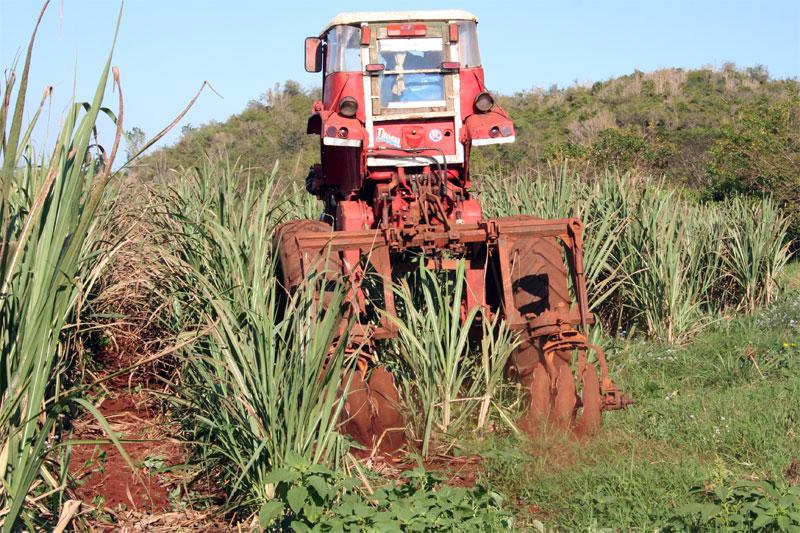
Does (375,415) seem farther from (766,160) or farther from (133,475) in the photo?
(766,160)

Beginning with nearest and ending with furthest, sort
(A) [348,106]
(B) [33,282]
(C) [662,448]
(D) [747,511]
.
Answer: (B) [33,282]
(D) [747,511]
(C) [662,448]
(A) [348,106]

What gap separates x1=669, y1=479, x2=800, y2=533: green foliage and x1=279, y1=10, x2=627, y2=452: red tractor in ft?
3.41

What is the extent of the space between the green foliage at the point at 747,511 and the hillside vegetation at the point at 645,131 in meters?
8.80

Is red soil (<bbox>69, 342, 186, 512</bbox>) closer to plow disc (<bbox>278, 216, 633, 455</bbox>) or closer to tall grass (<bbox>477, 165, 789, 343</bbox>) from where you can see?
plow disc (<bbox>278, 216, 633, 455</bbox>)

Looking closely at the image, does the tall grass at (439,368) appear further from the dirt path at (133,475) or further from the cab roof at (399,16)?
the cab roof at (399,16)

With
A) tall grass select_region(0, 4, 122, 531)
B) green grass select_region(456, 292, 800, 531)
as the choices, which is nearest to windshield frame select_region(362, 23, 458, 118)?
green grass select_region(456, 292, 800, 531)

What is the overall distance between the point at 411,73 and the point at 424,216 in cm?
118

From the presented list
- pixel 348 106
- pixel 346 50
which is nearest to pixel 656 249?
pixel 348 106

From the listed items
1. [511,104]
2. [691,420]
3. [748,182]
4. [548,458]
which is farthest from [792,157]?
[511,104]

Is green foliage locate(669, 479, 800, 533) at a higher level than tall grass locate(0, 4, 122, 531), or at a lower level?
lower

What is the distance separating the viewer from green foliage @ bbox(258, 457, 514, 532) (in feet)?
9.78

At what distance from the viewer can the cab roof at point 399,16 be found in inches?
234

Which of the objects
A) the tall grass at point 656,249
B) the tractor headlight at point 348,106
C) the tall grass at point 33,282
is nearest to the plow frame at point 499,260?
the tractor headlight at point 348,106

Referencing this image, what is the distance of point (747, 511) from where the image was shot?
3.21 meters
